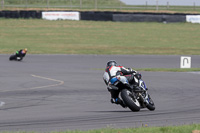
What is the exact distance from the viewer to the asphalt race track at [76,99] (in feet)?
35.8

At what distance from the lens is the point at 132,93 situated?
487 inches

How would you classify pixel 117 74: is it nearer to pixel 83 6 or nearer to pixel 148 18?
pixel 148 18

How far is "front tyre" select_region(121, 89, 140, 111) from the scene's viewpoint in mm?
12219

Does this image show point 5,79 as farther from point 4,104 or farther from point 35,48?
point 35,48

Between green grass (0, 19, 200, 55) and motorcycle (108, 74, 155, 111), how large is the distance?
25798 mm

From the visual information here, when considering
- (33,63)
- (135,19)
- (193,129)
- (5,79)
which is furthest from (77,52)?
(193,129)

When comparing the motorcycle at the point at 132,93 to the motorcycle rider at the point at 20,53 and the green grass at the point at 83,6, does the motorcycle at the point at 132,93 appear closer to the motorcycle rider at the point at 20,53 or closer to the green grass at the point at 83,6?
the motorcycle rider at the point at 20,53

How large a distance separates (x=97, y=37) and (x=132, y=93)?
33889mm

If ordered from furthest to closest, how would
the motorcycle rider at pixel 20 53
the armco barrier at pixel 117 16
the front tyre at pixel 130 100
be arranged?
the armco barrier at pixel 117 16 → the motorcycle rider at pixel 20 53 → the front tyre at pixel 130 100

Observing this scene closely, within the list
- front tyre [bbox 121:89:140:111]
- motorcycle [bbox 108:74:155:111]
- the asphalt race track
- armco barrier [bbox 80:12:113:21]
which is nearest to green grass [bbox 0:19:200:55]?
armco barrier [bbox 80:12:113:21]

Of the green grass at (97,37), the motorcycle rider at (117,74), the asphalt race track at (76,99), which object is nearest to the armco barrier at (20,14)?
the green grass at (97,37)

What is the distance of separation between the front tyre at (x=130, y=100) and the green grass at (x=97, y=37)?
86.0 ft

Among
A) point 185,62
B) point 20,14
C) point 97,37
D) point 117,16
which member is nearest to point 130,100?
point 185,62

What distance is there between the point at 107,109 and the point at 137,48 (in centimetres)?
2832
